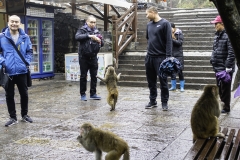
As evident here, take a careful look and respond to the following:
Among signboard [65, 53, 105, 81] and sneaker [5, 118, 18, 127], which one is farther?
signboard [65, 53, 105, 81]

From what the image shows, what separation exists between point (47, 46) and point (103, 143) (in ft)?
32.9

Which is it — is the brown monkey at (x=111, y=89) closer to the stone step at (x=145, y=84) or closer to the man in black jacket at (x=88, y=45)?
the man in black jacket at (x=88, y=45)

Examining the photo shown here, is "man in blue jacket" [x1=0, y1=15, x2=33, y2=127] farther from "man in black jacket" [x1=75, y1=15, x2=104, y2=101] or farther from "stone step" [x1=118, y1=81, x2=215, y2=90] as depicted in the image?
"stone step" [x1=118, y1=81, x2=215, y2=90]

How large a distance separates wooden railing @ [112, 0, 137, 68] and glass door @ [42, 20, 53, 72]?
274 cm

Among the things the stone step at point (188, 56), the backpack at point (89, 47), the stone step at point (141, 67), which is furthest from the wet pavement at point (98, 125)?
the stone step at point (188, 56)

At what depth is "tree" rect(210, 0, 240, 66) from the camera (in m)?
2.42

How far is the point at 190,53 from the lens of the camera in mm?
12094

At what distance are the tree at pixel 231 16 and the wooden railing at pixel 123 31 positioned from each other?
9.53 meters

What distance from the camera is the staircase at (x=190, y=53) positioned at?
10922mm

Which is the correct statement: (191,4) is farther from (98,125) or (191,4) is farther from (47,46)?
(98,125)

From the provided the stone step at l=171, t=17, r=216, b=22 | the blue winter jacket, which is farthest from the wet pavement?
the stone step at l=171, t=17, r=216, b=22

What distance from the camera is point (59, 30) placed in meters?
14.2

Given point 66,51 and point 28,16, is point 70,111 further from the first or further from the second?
point 66,51

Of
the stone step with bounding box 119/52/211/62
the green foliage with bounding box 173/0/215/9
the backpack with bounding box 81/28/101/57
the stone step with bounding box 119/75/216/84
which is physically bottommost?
the stone step with bounding box 119/75/216/84
